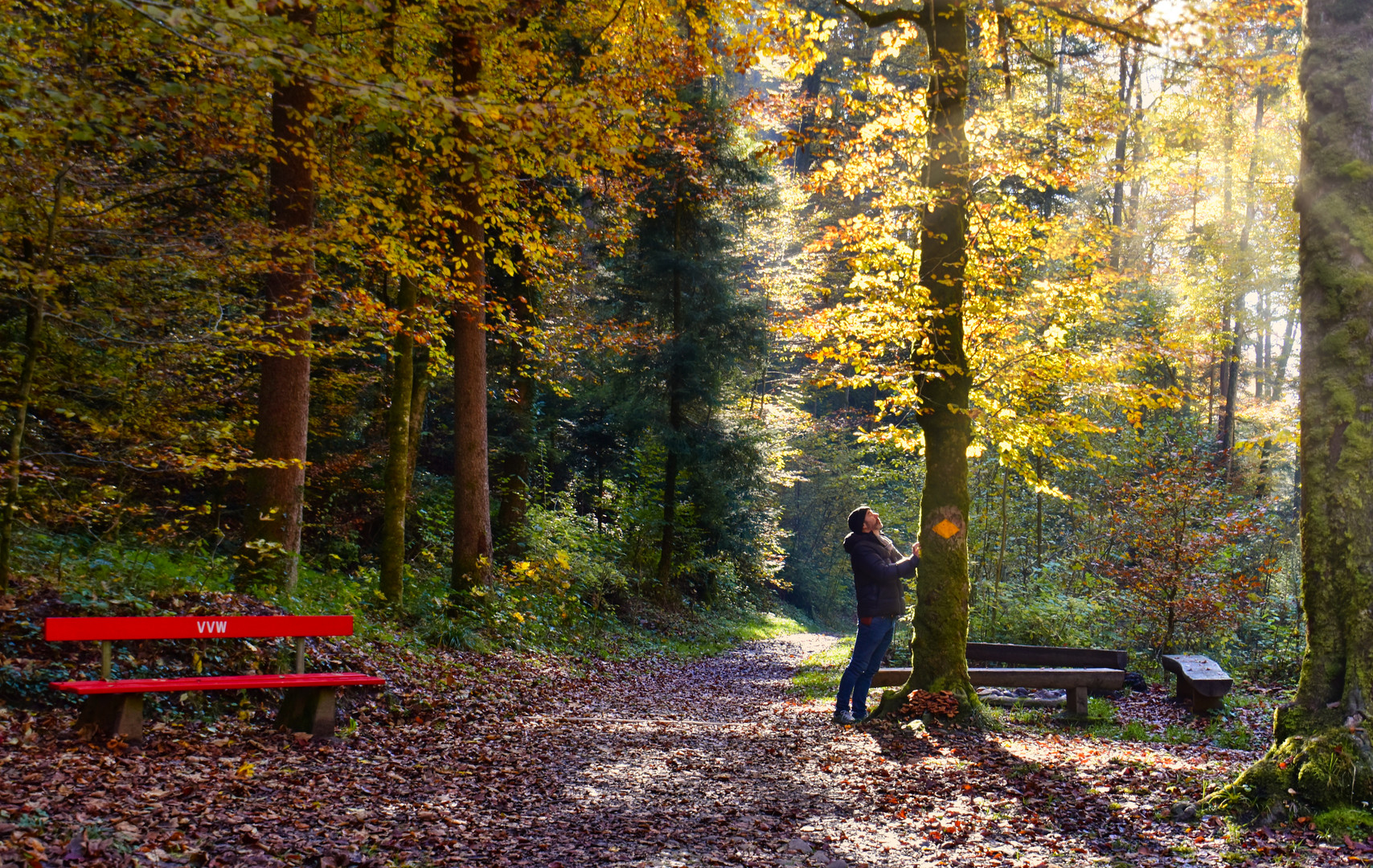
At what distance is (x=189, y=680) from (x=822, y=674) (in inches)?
392

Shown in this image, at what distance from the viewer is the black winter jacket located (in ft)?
25.5

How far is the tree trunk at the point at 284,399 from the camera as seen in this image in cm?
814

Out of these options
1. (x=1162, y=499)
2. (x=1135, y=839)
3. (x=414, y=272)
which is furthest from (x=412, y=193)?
(x=1162, y=499)

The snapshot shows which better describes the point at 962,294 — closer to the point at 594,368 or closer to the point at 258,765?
the point at 258,765

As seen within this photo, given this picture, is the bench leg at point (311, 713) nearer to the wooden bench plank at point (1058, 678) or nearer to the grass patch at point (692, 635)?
the wooden bench plank at point (1058, 678)

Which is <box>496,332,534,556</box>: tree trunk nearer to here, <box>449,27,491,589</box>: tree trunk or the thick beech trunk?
<box>449,27,491,589</box>: tree trunk

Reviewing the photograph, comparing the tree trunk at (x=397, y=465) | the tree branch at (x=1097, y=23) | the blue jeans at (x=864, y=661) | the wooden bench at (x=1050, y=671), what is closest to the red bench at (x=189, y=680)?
the tree trunk at (x=397, y=465)

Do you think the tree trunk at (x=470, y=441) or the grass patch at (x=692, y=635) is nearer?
the tree trunk at (x=470, y=441)

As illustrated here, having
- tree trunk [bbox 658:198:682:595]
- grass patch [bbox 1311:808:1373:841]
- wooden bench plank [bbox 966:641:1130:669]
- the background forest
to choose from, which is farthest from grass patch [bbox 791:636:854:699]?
grass patch [bbox 1311:808:1373:841]

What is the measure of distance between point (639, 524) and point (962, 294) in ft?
43.8

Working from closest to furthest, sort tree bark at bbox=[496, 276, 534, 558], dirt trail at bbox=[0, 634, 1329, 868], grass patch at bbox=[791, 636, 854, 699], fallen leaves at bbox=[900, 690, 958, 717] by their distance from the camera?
dirt trail at bbox=[0, 634, 1329, 868], fallen leaves at bbox=[900, 690, 958, 717], grass patch at bbox=[791, 636, 854, 699], tree bark at bbox=[496, 276, 534, 558]

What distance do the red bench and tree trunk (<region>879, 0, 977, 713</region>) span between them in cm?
503

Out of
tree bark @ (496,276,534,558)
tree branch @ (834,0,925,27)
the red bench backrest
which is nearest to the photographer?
the red bench backrest

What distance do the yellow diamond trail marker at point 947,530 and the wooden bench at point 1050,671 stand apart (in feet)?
4.88
